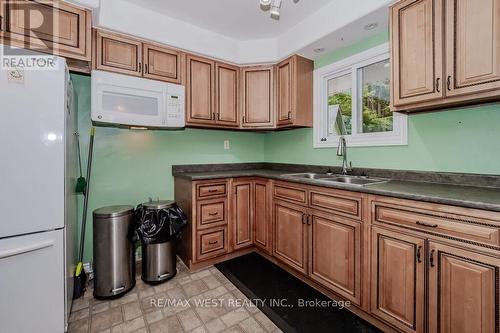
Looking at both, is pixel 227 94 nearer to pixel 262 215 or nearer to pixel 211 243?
pixel 262 215

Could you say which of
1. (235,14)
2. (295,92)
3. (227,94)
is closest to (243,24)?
(235,14)

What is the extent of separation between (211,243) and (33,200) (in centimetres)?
153

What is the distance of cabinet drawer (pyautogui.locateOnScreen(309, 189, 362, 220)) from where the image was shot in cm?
166

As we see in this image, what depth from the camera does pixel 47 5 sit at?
1.71 metres

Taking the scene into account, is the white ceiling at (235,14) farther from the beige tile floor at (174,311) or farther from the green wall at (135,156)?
the beige tile floor at (174,311)

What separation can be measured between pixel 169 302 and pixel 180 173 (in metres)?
1.36

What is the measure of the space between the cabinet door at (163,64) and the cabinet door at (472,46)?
2.22 m

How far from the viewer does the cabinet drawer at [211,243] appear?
2.38 m

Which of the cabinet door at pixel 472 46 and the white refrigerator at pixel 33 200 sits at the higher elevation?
the cabinet door at pixel 472 46

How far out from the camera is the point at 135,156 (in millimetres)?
2531

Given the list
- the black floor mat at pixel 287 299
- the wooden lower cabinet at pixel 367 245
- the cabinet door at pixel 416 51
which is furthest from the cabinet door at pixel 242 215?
the cabinet door at pixel 416 51

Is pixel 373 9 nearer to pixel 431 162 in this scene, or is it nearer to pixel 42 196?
pixel 431 162

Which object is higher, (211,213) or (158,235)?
(211,213)

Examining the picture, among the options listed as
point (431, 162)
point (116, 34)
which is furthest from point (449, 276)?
point (116, 34)
